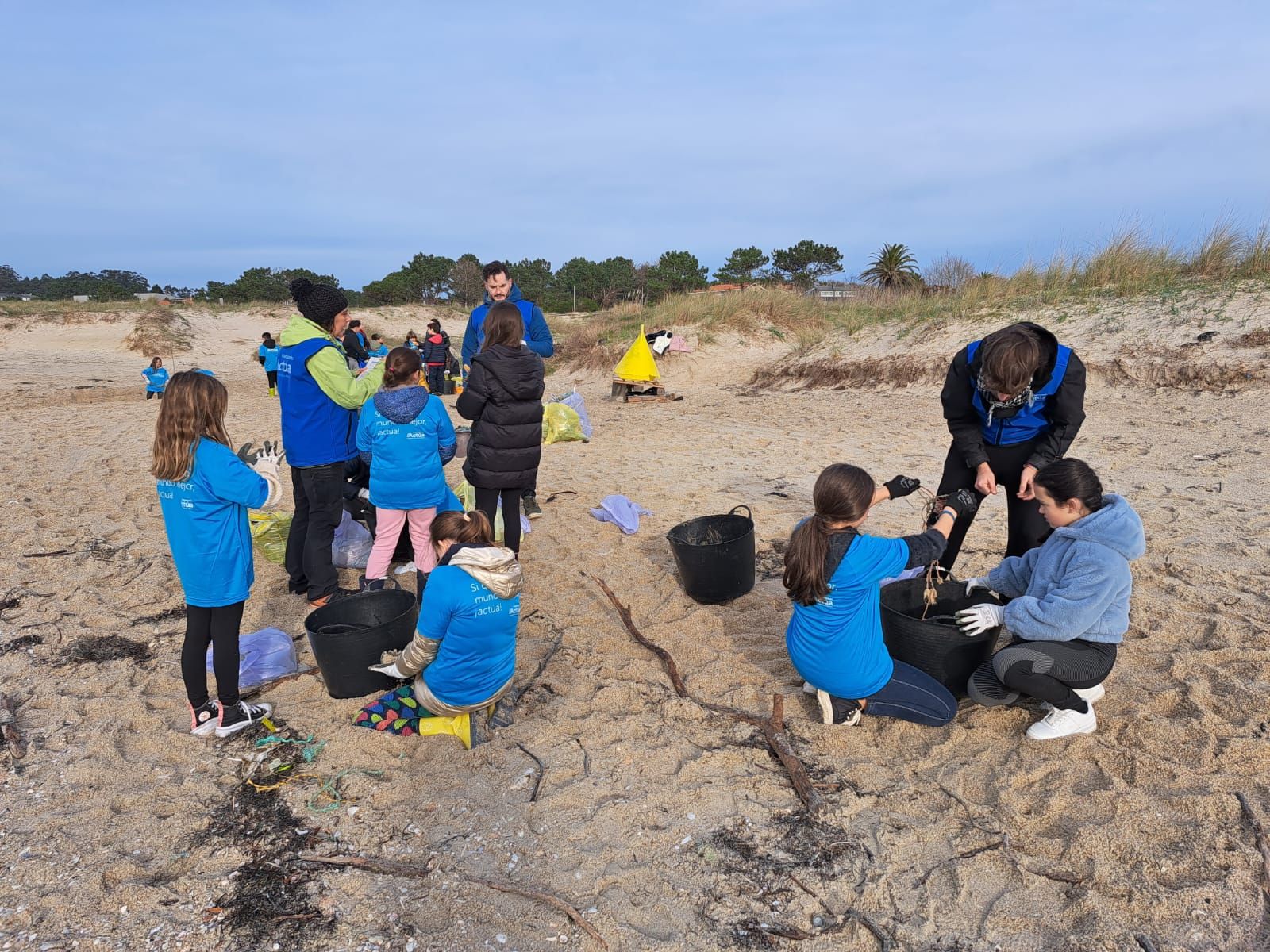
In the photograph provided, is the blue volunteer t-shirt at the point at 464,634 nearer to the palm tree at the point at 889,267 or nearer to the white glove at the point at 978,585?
the white glove at the point at 978,585

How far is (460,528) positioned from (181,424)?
44.5 inches

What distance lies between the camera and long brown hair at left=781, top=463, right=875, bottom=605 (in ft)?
8.89

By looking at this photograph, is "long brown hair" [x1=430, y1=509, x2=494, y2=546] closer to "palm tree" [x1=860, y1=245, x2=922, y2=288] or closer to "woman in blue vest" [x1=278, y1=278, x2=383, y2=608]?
"woman in blue vest" [x1=278, y1=278, x2=383, y2=608]

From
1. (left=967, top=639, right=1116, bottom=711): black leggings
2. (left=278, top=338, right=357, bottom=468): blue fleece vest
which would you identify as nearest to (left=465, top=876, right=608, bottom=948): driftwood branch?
(left=967, top=639, right=1116, bottom=711): black leggings

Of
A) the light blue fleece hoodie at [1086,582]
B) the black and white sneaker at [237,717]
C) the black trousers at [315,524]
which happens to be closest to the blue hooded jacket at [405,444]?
the black trousers at [315,524]

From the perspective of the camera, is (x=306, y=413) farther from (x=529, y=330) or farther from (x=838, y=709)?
(x=838, y=709)

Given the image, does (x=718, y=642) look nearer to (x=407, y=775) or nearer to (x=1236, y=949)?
(x=407, y=775)

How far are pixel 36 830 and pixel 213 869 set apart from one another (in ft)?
2.32

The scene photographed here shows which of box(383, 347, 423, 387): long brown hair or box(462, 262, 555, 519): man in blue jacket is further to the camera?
box(462, 262, 555, 519): man in blue jacket

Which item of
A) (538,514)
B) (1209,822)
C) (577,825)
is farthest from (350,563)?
(1209,822)

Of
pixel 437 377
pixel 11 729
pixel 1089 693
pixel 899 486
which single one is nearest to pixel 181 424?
pixel 11 729

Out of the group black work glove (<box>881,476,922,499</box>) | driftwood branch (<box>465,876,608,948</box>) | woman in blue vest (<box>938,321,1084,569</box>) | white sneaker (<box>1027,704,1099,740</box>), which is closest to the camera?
driftwood branch (<box>465,876,608,948</box>)

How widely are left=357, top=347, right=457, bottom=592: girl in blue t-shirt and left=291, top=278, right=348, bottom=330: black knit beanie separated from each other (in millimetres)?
425

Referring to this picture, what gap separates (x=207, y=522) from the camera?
289 centimetres
